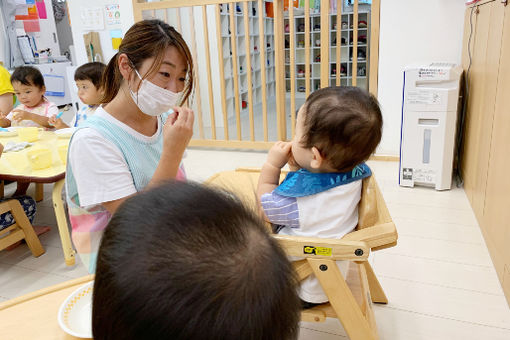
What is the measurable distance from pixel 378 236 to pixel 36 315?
82 centimetres

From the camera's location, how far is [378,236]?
104 centimetres

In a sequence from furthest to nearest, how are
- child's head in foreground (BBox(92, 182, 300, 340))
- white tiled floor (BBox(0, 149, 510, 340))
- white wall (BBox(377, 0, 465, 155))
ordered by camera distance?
white wall (BBox(377, 0, 465, 155)) → white tiled floor (BBox(0, 149, 510, 340)) → child's head in foreground (BBox(92, 182, 300, 340))

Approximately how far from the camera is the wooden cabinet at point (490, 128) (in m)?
1.77

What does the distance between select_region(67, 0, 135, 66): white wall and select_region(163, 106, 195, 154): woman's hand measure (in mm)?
3515

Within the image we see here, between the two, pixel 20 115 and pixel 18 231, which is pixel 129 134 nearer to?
pixel 18 231

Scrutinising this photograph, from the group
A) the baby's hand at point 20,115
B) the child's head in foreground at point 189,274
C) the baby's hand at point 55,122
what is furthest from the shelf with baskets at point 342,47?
the child's head in foreground at point 189,274

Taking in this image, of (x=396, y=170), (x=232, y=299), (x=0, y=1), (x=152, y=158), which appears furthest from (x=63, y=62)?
(x=232, y=299)

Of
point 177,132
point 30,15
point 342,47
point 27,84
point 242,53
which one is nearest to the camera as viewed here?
point 177,132

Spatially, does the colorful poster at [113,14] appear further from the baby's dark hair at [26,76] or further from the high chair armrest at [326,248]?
the high chair armrest at [326,248]

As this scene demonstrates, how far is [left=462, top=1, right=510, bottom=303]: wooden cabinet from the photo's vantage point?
1.77m

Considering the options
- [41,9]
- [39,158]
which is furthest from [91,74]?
[41,9]

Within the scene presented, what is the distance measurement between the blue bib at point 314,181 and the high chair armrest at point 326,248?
0.52 ft

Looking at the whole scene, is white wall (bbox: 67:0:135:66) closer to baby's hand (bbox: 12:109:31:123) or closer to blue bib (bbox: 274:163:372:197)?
baby's hand (bbox: 12:109:31:123)

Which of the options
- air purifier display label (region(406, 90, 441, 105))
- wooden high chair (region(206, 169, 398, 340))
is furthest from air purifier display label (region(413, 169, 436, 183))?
wooden high chair (region(206, 169, 398, 340))
